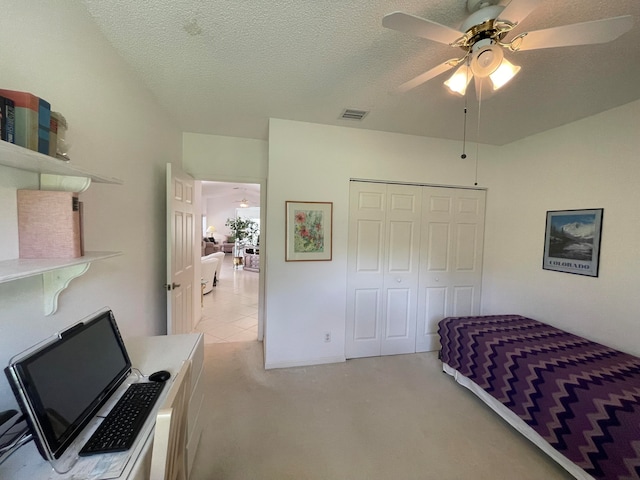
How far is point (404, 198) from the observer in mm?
2941

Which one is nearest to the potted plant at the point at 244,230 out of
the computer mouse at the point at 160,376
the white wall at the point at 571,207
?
the white wall at the point at 571,207

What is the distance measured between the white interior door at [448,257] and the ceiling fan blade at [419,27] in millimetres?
2033

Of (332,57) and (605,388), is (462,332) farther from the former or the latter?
(332,57)

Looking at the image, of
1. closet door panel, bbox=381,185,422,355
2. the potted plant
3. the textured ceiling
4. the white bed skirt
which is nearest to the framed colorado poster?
the textured ceiling

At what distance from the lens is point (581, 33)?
101cm

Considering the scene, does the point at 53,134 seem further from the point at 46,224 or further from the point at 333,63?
the point at 333,63

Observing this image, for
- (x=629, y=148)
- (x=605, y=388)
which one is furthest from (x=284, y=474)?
(x=629, y=148)

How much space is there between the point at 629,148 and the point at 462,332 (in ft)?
6.63

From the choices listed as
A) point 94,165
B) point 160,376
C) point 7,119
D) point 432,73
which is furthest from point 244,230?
point 7,119

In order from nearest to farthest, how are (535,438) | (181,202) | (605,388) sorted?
1. (605,388)
2. (535,438)
3. (181,202)

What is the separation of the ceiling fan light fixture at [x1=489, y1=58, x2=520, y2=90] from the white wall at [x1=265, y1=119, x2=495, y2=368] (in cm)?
154

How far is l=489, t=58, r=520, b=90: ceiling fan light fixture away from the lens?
1200mm

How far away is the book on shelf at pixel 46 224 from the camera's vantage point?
3.06 ft

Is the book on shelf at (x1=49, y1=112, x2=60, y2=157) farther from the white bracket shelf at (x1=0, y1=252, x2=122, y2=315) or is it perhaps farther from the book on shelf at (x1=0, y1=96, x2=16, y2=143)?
the white bracket shelf at (x1=0, y1=252, x2=122, y2=315)
